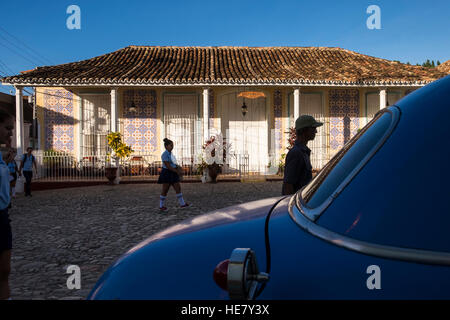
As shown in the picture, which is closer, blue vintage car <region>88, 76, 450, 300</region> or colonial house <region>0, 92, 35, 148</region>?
blue vintage car <region>88, 76, 450, 300</region>

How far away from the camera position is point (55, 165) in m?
13.0

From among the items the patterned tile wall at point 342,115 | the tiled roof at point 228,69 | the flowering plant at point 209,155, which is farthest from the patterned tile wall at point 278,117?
the flowering plant at point 209,155

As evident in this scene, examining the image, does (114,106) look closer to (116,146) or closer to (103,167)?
(116,146)

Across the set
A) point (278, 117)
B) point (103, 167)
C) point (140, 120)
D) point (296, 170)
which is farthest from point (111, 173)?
point (296, 170)

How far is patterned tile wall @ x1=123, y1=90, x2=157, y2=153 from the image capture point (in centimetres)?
1420

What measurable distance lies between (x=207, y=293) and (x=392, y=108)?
946 millimetres

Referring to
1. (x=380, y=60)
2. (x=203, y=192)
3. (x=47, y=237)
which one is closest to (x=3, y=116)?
(x=47, y=237)

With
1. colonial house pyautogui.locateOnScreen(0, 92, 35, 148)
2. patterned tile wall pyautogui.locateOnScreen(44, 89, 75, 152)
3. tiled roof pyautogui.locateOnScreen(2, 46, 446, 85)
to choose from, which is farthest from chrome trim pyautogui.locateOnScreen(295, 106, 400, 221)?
colonial house pyautogui.locateOnScreen(0, 92, 35, 148)

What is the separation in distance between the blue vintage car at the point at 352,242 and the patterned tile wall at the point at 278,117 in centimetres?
1322

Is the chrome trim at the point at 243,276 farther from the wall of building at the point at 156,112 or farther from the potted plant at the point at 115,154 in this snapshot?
the wall of building at the point at 156,112

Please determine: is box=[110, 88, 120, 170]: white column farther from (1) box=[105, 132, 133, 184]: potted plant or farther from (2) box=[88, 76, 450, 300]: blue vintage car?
(2) box=[88, 76, 450, 300]: blue vintage car

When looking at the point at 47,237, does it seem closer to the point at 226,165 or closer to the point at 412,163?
the point at 412,163

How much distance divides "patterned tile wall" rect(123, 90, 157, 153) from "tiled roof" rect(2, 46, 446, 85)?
1.19 metres

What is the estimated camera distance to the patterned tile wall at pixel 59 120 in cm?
1393
